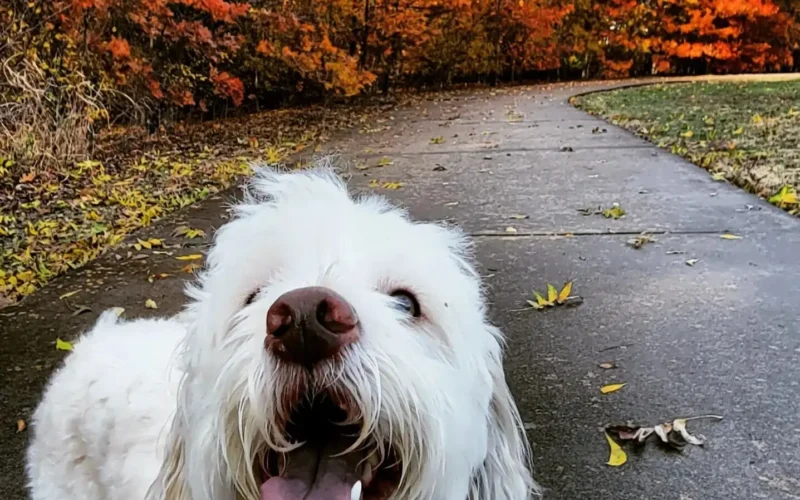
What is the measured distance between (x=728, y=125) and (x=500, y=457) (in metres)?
12.3

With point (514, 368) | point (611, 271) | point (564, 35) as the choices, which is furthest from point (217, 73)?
point (564, 35)

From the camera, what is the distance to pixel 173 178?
9.94 m

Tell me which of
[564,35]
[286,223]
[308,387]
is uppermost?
[286,223]

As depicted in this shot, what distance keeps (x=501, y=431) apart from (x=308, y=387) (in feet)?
2.18

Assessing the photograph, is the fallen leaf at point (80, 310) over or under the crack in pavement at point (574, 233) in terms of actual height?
over

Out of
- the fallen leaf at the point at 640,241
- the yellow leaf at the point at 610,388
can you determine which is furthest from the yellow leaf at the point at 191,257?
the yellow leaf at the point at 610,388

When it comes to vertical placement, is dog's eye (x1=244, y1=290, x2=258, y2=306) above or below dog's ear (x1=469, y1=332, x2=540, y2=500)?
above

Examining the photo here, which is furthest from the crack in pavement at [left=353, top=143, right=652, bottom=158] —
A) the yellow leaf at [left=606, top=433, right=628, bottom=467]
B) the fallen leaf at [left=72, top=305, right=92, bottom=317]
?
the yellow leaf at [left=606, top=433, right=628, bottom=467]

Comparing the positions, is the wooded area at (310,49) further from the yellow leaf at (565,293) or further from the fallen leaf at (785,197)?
the fallen leaf at (785,197)

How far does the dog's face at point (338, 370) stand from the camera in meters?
1.69

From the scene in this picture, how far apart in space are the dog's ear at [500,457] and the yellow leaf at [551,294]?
112 inches

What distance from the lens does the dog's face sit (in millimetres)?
1689

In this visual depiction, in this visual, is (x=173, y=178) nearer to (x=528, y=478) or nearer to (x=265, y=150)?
(x=265, y=150)

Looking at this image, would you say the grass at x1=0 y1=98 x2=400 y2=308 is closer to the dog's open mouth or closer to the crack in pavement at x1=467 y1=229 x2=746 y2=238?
the crack in pavement at x1=467 y1=229 x2=746 y2=238
